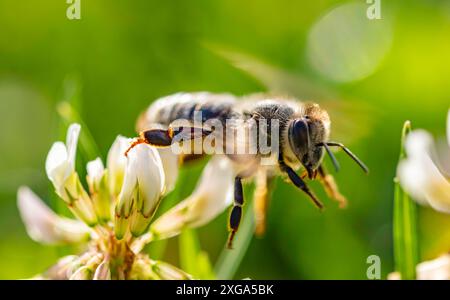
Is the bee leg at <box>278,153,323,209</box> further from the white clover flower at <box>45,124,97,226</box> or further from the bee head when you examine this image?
the white clover flower at <box>45,124,97,226</box>

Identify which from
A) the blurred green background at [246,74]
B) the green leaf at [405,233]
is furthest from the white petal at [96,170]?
the blurred green background at [246,74]

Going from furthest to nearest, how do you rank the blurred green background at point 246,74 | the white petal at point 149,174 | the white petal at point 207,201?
the blurred green background at point 246,74
the white petal at point 207,201
the white petal at point 149,174

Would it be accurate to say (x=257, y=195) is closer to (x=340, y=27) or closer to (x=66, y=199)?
(x=66, y=199)

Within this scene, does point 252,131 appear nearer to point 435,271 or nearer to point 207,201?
point 207,201

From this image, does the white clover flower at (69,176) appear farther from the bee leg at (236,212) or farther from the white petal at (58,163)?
the bee leg at (236,212)

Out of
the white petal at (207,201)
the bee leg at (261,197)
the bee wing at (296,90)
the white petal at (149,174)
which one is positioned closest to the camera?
the white petal at (149,174)

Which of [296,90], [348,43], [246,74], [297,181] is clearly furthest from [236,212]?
[348,43]
